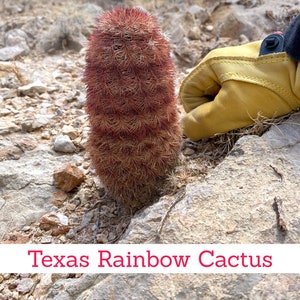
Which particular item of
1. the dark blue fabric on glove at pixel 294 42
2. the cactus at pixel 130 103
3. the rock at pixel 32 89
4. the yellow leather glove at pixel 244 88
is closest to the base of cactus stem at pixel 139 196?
the cactus at pixel 130 103

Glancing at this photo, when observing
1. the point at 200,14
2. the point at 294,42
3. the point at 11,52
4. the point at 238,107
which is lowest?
the point at 11,52

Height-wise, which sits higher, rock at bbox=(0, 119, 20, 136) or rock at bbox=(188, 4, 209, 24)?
rock at bbox=(188, 4, 209, 24)

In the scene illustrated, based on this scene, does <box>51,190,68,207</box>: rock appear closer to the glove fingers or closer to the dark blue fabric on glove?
the glove fingers

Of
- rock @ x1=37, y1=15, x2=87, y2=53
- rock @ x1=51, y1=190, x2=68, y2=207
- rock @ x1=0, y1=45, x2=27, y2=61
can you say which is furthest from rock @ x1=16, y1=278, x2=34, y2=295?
rock @ x1=37, y1=15, x2=87, y2=53

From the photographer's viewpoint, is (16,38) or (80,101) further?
(16,38)

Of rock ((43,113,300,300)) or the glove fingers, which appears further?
the glove fingers

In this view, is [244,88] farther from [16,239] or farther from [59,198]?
[16,239]

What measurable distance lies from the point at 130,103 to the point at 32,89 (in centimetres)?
128

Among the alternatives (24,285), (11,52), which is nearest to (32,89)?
(11,52)

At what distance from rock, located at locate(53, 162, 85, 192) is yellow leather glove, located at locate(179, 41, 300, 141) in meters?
0.51

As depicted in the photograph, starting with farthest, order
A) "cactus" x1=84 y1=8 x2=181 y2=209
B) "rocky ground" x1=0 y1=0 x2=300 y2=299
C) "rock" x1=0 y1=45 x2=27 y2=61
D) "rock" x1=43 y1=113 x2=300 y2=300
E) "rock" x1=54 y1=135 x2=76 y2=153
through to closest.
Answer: "rock" x1=0 y1=45 x2=27 y2=61 → "rock" x1=54 y1=135 x2=76 y2=153 → "rocky ground" x1=0 y1=0 x2=300 y2=299 → "cactus" x1=84 y1=8 x2=181 y2=209 → "rock" x1=43 y1=113 x2=300 y2=300

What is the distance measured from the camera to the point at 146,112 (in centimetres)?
159

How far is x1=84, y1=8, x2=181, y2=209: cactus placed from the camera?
1513 millimetres

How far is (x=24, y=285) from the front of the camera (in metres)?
1.65
